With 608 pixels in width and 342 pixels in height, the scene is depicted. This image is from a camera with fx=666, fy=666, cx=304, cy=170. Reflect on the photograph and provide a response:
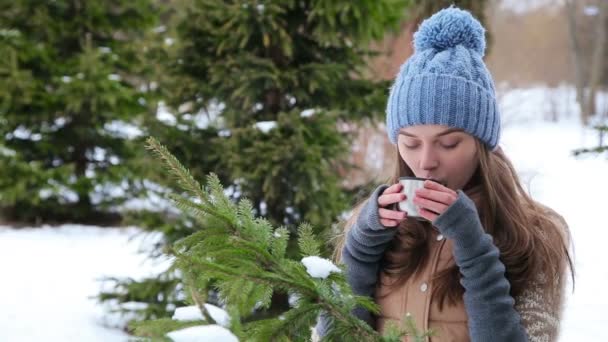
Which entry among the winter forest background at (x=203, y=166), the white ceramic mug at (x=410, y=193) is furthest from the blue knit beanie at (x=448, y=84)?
the winter forest background at (x=203, y=166)

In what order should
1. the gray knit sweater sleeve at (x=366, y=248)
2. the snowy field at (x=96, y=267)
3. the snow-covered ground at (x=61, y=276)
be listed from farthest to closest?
1. the snow-covered ground at (x=61, y=276)
2. the snowy field at (x=96, y=267)
3. the gray knit sweater sleeve at (x=366, y=248)

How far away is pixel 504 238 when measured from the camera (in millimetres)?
1832

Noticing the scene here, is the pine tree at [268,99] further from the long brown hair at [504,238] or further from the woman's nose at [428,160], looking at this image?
the woman's nose at [428,160]

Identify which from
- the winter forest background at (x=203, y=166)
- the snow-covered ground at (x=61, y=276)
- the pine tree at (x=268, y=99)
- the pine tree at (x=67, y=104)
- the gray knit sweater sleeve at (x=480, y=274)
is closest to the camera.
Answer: the winter forest background at (x=203, y=166)

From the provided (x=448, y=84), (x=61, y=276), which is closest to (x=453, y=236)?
(x=448, y=84)

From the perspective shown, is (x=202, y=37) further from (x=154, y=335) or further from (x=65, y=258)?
(x=65, y=258)

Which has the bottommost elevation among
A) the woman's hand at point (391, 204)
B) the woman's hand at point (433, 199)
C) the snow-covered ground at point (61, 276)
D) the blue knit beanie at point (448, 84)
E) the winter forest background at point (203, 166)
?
the snow-covered ground at point (61, 276)

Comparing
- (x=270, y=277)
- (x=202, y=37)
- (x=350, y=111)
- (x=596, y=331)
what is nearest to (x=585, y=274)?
(x=596, y=331)

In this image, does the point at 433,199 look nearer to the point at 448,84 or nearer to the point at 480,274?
the point at 480,274

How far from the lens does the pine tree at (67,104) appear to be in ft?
28.0

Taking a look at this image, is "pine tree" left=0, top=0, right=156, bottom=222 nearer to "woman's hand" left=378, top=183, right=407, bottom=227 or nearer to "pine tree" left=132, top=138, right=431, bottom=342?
Answer: "woman's hand" left=378, top=183, right=407, bottom=227

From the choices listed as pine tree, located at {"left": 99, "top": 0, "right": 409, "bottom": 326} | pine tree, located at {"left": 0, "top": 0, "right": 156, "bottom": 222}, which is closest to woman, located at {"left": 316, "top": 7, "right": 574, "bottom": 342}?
pine tree, located at {"left": 99, "top": 0, "right": 409, "bottom": 326}

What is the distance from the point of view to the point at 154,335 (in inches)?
41.8

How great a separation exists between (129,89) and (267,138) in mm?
5255
